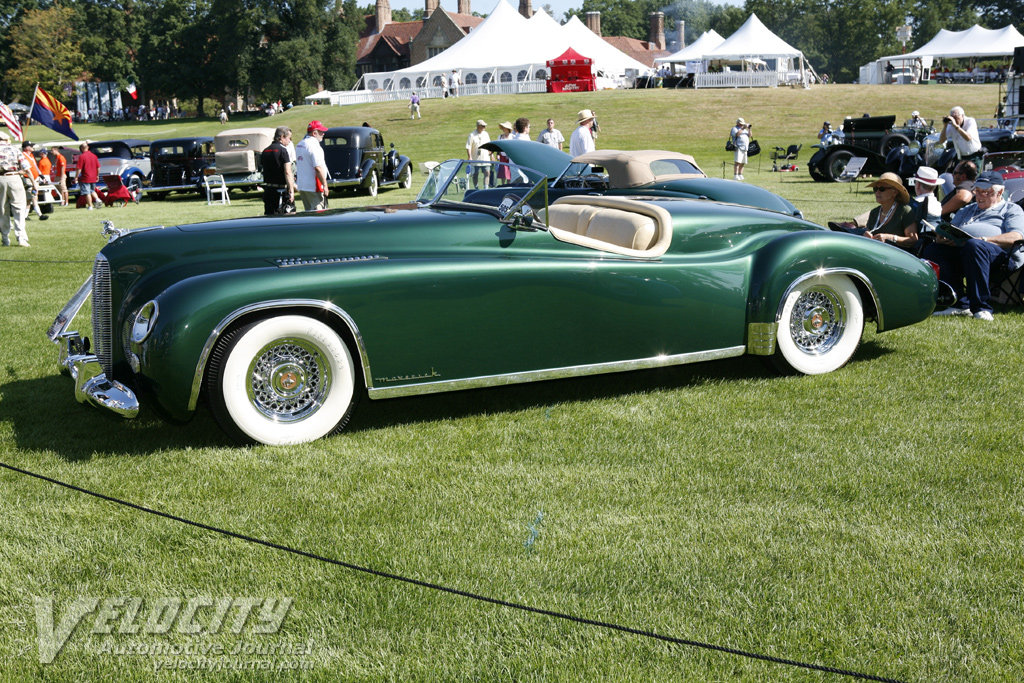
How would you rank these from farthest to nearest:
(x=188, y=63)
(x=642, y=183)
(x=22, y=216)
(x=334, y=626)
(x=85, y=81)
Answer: (x=85, y=81), (x=188, y=63), (x=22, y=216), (x=642, y=183), (x=334, y=626)

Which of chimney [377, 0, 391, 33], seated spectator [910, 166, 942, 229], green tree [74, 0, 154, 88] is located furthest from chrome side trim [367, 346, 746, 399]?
chimney [377, 0, 391, 33]

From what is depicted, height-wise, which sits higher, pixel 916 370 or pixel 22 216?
pixel 22 216

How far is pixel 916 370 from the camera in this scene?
5.75 meters

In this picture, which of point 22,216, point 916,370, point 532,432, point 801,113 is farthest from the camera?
point 801,113

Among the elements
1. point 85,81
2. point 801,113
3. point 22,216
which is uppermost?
point 85,81

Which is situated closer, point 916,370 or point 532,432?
point 532,432

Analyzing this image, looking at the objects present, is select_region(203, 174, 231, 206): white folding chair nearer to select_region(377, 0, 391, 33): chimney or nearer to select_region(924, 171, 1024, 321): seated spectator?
select_region(924, 171, 1024, 321): seated spectator

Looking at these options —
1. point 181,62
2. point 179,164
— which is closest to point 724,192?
point 179,164

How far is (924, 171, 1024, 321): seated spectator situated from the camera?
7.11 meters

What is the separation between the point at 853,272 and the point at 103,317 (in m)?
4.53

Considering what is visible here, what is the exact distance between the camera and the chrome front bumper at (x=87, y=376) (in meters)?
4.15

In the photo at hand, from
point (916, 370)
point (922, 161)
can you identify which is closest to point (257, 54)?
point (922, 161)

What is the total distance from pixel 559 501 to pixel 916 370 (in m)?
3.19

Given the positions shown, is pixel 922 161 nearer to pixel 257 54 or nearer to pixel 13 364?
pixel 13 364
